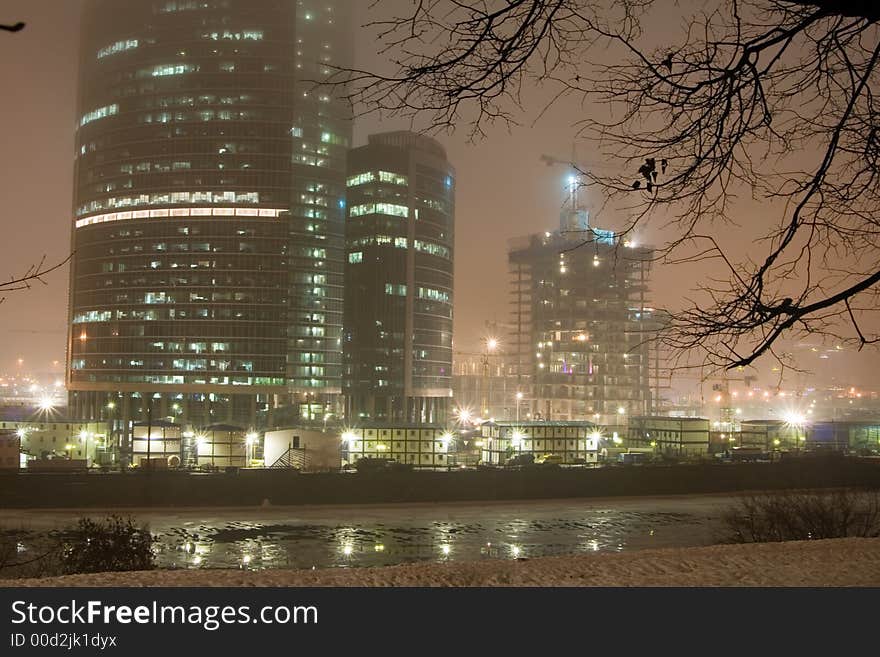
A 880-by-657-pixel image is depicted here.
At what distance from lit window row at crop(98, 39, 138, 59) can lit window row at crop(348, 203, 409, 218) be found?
1596 inches

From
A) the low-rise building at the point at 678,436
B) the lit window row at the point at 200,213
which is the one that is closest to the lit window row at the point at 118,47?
the lit window row at the point at 200,213

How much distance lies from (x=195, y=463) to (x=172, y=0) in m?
80.6

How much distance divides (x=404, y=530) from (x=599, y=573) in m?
37.3

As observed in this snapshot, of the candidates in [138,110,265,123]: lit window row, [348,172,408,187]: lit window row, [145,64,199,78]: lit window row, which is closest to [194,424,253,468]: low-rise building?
[138,110,265,123]: lit window row

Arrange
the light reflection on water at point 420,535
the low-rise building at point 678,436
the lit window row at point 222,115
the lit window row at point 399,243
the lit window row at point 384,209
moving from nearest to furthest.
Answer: the light reflection on water at point 420,535 → the low-rise building at point 678,436 → the lit window row at point 222,115 → the lit window row at point 399,243 → the lit window row at point 384,209

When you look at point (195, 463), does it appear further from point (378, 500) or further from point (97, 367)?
point (97, 367)

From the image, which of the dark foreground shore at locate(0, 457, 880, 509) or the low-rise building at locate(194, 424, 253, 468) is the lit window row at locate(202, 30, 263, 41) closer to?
the low-rise building at locate(194, 424, 253, 468)

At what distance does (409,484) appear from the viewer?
57094 mm

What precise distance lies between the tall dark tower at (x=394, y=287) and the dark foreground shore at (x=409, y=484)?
56521mm

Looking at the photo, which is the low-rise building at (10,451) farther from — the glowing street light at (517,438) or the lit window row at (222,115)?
the lit window row at (222,115)

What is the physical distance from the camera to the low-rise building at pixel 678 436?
79438 mm

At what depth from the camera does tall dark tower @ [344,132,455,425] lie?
116 metres

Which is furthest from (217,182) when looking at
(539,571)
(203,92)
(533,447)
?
(539,571)

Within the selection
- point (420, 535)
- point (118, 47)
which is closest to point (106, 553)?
point (420, 535)
